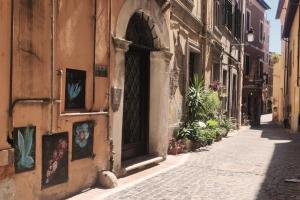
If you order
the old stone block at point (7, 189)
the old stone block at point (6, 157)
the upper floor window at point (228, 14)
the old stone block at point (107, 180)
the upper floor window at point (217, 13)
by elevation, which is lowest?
the old stone block at point (107, 180)

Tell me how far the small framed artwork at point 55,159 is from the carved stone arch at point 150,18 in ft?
8.14

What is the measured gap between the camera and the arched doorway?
991cm

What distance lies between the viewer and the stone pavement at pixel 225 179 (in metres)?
7.36

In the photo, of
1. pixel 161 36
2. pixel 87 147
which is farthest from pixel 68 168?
pixel 161 36

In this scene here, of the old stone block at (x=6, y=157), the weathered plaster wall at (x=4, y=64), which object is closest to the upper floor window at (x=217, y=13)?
the weathered plaster wall at (x=4, y=64)

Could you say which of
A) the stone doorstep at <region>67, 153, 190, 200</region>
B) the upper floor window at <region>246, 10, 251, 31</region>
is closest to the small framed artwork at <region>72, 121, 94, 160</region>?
the stone doorstep at <region>67, 153, 190, 200</region>

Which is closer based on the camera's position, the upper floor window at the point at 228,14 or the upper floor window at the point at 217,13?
the upper floor window at the point at 217,13

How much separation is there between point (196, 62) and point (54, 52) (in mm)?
10381

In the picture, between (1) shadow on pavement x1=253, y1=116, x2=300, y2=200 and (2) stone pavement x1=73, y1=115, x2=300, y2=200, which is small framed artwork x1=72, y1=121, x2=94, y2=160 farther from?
(1) shadow on pavement x1=253, y1=116, x2=300, y2=200

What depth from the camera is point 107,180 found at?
7.66 metres

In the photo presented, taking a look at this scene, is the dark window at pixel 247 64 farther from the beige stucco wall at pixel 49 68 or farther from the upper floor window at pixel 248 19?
the beige stucco wall at pixel 49 68

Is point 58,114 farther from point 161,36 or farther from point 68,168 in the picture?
point 161,36

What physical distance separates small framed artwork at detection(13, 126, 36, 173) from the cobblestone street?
1.57 m

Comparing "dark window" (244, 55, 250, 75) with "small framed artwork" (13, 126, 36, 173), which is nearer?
"small framed artwork" (13, 126, 36, 173)
